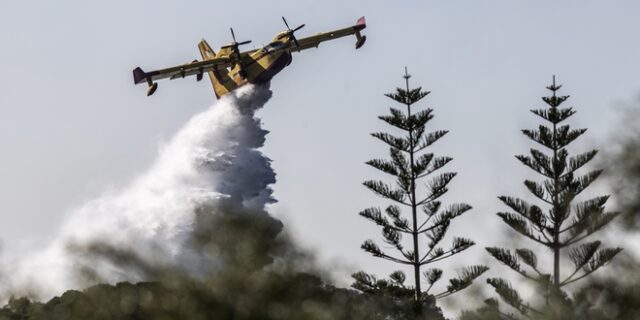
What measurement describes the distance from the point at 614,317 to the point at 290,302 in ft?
28.3

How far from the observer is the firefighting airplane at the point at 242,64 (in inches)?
2084

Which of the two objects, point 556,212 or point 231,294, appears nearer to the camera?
point 231,294

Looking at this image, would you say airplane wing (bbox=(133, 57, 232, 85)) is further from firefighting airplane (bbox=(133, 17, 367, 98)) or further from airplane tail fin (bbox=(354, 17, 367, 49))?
airplane tail fin (bbox=(354, 17, 367, 49))

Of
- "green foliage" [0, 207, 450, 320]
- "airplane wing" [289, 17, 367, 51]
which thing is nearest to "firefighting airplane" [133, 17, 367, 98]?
"airplane wing" [289, 17, 367, 51]

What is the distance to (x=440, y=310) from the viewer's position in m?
54.6

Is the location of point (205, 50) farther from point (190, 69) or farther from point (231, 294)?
point (231, 294)

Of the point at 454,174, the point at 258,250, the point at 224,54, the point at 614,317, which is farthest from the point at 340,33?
the point at 258,250

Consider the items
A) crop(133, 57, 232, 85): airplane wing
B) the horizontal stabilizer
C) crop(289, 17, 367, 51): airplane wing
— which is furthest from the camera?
crop(289, 17, 367, 51): airplane wing

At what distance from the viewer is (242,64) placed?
54.5 m

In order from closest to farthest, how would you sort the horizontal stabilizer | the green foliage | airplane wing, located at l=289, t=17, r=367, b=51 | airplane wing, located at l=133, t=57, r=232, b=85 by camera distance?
the green foliage → the horizontal stabilizer → airplane wing, located at l=133, t=57, r=232, b=85 → airplane wing, located at l=289, t=17, r=367, b=51

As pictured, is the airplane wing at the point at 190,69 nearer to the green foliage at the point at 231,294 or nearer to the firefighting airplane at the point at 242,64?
the firefighting airplane at the point at 242,64

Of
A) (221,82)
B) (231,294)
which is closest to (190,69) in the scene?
(221,82)

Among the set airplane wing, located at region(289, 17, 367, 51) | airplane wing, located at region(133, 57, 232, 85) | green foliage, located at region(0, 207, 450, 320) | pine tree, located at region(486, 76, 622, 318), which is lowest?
green foliage, located at region(0, 207, 450, 320)

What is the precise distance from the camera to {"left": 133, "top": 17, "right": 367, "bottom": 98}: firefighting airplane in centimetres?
5294
